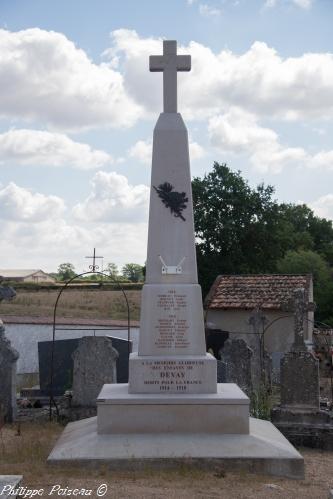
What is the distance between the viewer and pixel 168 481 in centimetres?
674

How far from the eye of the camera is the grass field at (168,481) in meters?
6.33

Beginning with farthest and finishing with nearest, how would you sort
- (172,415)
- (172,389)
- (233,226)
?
Result: 1. (233,226)
2. (172,389)
3. (172,415)

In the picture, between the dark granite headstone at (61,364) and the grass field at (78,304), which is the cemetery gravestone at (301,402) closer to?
the dark granite headstone at (61,364)

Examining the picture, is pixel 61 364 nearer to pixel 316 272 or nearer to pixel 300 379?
pixel 300 379

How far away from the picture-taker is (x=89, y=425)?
346 inches

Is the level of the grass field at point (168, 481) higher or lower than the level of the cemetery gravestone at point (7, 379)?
lower

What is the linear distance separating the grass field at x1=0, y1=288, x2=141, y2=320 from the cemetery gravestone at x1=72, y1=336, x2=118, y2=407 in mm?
20029

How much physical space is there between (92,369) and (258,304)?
1166cm

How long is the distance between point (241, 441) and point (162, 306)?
6.92 ft

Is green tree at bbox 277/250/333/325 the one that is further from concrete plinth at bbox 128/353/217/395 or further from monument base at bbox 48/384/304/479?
monument base at bbox 48/384/304/479

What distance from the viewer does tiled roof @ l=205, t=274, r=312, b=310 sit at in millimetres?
22469

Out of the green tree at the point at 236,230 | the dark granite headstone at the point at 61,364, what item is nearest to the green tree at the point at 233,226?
the green tree at the point at 236,230

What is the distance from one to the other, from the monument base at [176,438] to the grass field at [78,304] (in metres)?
23.6

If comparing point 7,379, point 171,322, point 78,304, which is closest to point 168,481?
Answer: point 171,322
